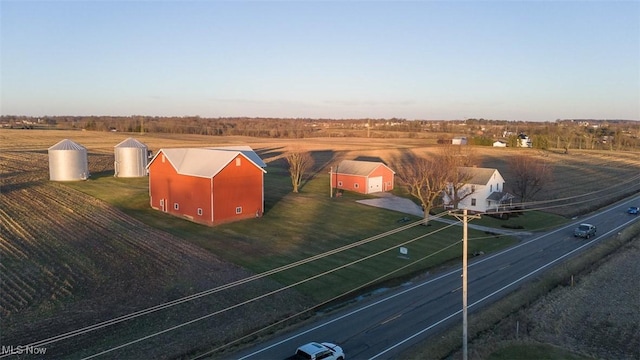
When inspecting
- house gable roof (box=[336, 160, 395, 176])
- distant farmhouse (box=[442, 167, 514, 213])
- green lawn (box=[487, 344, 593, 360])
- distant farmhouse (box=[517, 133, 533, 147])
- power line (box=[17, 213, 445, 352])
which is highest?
distant farmhouse (box=[517, 133, 533, 147])

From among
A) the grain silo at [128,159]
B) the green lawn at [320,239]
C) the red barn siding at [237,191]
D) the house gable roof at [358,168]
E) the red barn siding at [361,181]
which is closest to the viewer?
the green lawn at [320,239]

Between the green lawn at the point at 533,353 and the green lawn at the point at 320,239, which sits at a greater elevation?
the green lawn at the point at 320,239

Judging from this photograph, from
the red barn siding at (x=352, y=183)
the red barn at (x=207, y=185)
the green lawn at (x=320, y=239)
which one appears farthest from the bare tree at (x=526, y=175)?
the red barn at (x=207, y=185)

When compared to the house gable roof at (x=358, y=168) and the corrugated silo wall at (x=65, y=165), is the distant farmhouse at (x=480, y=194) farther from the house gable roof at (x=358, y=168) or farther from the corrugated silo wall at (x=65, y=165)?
the corrugated silo wall at (x=65, y=165)

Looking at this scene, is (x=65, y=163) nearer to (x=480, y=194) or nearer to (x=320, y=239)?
(x=320, y=239)

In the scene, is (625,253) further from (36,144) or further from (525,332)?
(36,144)

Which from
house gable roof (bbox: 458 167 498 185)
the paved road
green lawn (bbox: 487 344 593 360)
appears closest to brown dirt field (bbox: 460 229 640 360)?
green lawn (bbox: 487 344 593 360)

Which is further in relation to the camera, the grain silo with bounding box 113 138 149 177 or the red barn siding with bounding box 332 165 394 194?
the grain silo with bounding box 113 138 149 177

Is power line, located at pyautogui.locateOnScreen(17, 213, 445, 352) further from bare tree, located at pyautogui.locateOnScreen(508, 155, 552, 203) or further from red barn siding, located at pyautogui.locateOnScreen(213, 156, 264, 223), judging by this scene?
bare tree, located at pyautogui.locateOnScreen(508, 155, 552, 203)
